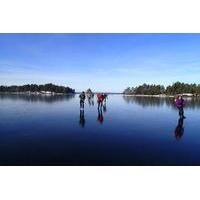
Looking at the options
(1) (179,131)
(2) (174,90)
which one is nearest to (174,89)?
(2) (174,90)

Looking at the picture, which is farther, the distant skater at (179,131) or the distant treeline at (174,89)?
the distant treeline at (174,89)

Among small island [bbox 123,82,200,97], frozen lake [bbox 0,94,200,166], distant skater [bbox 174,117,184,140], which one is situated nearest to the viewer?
frozen lake [bbox 0,94,200,166]

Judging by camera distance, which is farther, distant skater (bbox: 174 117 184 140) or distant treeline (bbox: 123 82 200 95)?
distant treeline (bbox: 123 82 200 95)

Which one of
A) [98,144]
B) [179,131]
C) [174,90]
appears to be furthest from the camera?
A: [174,90]

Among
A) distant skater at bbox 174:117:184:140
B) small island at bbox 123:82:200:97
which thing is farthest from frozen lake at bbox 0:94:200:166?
small island at bbox 123:82:200:97

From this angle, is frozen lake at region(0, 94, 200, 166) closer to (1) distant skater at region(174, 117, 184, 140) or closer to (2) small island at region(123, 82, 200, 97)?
(1) distant skater at region(174, 117, 184, 140)

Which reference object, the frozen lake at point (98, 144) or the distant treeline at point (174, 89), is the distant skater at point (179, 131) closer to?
the frozen lake at point (98, 144)

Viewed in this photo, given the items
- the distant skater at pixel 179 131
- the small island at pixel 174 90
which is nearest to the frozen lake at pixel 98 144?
the distant skater at pixel 179 131

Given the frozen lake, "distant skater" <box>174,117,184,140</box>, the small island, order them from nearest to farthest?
the frozen lake, "distant skater" <box>174,117,184,140</box>, the small island

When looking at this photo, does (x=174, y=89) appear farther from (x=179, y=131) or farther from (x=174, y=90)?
(x=179, y=131)

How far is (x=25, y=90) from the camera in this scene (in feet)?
382

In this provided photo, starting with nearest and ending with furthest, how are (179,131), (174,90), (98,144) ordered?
(98,144) < (179,131) < (174,90)

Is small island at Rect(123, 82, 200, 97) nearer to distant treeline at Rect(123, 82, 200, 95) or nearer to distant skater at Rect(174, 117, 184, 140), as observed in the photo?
distant treeline at Rect(123, 82, 200, 95)
